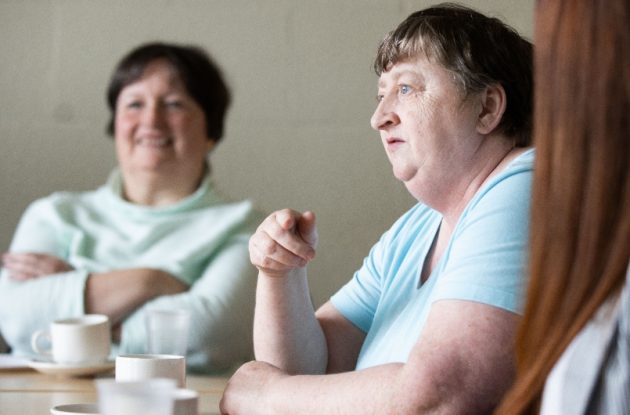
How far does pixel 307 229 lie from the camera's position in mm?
1290

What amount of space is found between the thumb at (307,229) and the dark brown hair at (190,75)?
1.35 metres

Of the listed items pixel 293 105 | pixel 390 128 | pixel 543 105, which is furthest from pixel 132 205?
pixel 543 105

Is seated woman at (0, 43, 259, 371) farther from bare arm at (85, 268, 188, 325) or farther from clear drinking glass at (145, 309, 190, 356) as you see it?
clear drinking glass at (145, 309, 190, 356)

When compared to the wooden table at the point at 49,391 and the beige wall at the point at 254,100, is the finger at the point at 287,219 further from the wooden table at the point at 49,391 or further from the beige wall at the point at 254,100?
the beige wall at the point at 254,100

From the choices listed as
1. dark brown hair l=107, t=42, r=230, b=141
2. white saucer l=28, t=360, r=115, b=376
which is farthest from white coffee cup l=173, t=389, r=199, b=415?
dark brown hair l=107, t=42, r=230, b=141

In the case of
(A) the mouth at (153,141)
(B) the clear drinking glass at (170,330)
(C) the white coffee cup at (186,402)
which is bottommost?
(B) the clear drinking glass at (170,330)

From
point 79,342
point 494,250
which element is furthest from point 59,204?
point 494,250

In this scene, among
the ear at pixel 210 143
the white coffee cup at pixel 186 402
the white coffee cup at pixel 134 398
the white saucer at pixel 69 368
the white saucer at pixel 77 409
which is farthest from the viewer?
the ear at pixel 210 143

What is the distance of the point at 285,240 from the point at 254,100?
187cm

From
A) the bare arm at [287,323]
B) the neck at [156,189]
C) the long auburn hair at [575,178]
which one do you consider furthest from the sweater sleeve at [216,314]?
the long auburn hair at [575,178]

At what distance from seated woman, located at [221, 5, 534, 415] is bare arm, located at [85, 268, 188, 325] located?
718 millimetres

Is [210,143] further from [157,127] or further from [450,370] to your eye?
[450,370]

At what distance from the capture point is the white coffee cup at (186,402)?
2.90 feet

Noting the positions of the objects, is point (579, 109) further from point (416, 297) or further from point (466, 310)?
point (416, 297)
